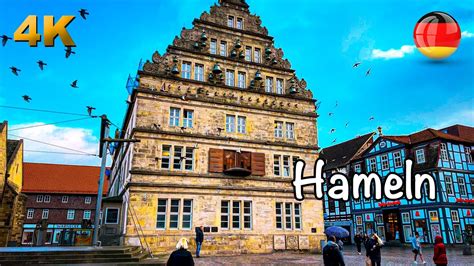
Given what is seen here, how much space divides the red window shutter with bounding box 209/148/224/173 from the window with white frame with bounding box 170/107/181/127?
2.98 meters

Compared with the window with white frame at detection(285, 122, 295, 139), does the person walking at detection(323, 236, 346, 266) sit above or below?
below

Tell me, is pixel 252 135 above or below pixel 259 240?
above

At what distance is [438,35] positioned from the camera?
507 cm

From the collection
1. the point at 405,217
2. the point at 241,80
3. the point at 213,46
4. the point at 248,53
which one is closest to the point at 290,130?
the point at 241,80

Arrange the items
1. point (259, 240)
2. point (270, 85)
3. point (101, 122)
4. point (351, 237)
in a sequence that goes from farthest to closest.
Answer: point (351, 237)
point (270, 85)
point (259, 240)
point (101, 122)

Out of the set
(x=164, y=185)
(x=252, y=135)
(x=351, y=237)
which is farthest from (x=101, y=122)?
(x=351, y=237)

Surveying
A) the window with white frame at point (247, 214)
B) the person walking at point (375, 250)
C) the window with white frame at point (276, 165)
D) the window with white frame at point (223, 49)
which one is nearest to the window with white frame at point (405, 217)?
the window with white frame at point (276, 165)

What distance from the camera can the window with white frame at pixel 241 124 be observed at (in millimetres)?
23672

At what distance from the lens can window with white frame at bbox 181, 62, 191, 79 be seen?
75.8 ft

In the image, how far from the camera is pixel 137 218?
1892 cm

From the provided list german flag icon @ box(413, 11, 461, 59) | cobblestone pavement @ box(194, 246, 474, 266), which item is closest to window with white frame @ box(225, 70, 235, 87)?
cobblestone pavement @ box(194, 246, 474, 266)

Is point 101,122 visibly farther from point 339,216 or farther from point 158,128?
point 339,216

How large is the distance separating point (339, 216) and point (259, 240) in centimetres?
2343

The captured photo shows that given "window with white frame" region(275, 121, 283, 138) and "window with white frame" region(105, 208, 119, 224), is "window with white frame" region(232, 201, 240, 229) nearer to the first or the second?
"window with white frame" region(275, 121, 283, 138)
